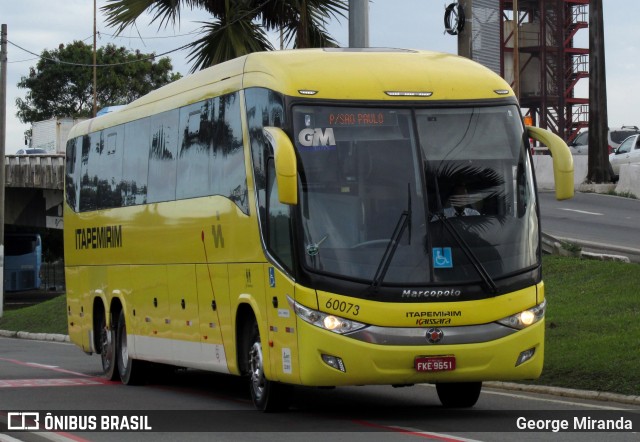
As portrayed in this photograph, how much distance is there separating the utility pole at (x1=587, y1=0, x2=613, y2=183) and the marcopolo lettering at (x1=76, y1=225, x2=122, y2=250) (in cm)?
2284

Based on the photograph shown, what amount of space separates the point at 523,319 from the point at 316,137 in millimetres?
2531

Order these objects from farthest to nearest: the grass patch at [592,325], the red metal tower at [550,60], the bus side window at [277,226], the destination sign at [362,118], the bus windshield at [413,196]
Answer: the red metal tower at [550,60] < the grass patch at [592,325] < the destination sign at [362,118] < the bus side window at [277,226] < the bus windshield at [413,196]

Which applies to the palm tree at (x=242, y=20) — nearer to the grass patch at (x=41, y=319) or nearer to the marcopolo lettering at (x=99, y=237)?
the marcopolo lettering at (x=99, y=237)

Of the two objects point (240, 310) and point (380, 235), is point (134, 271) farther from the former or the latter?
point (380, 235)

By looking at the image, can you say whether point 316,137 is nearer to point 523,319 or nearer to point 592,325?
point 523,319


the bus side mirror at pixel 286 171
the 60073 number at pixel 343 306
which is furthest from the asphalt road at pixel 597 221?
the bus side mirror at pixel 286 171

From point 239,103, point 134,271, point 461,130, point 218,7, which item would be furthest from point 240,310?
point 218,7

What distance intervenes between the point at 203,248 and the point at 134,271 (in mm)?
3213

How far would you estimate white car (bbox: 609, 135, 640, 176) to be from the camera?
45.0 meters

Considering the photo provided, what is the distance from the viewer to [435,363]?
12180mm

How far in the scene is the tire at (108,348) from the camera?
19.4 m

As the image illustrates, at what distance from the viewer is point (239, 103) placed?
46.6 ft

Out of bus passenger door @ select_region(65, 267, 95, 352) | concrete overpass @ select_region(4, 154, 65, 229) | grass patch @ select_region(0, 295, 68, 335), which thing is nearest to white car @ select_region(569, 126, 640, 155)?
concrete overpass @ select_region(4, 154, 65, 229)

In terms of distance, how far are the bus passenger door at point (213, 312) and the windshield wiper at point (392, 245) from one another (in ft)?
8.94
